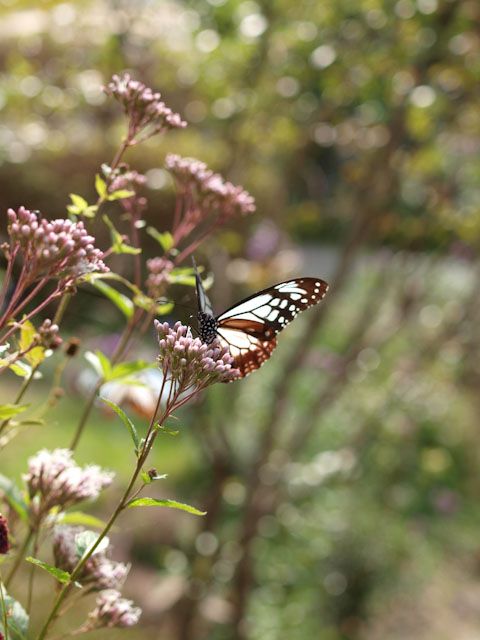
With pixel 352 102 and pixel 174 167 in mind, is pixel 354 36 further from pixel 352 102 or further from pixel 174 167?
pixel 174 167

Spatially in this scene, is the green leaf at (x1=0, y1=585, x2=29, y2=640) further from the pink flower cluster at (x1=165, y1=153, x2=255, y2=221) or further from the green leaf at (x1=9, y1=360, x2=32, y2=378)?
the pink flower cluster at (x1=165, y1=153, x2=255, y2=221)

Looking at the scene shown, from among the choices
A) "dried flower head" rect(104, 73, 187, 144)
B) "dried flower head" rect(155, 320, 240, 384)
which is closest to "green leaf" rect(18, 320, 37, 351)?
"dried flower head" rect(155, 320, 240, 384)

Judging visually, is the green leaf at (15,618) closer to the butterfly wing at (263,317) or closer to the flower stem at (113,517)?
the flower stem at (113,517)

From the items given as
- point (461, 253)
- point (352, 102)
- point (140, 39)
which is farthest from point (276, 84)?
point (461, 253)

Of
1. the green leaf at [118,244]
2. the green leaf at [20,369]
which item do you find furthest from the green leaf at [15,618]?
the green leaf at [118,244]

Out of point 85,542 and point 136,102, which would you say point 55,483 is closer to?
point 85,542

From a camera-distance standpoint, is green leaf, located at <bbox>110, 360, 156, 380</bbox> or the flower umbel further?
green leaf, located at <bbox>110, 360, 156, 380</bbox>

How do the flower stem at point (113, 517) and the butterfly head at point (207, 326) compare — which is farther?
the butterfly head at point (207, 326)
